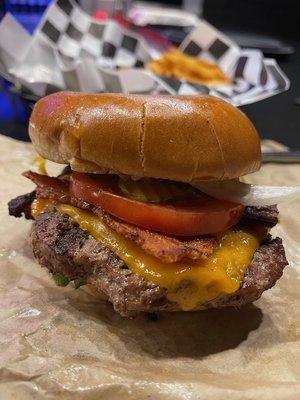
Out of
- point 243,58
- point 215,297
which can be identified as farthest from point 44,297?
point 243,58

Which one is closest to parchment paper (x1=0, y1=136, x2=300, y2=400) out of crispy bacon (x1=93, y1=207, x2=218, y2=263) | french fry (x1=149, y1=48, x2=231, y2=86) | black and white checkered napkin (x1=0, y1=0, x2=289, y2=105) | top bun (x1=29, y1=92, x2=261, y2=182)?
→ crispy bacon (x1=93, y1=207, x2=218, y2=263)

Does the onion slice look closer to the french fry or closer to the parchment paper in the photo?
the parchment paper

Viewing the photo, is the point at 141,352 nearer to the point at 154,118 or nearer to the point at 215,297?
the point at 215,297

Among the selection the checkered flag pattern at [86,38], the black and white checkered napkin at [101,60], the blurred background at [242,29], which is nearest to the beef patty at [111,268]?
the blurred background at [242,29]

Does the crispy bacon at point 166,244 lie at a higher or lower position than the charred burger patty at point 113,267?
higher

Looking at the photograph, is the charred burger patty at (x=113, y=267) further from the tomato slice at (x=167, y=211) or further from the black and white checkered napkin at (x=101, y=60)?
the black and white checkered napkin at (x=101, y=60)

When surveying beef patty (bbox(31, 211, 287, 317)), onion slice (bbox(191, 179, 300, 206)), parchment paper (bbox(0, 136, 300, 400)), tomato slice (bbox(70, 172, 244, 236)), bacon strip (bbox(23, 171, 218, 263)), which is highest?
onion slice (bbox(191, 179, 300, 206))

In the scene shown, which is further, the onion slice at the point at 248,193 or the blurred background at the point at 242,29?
the blurred background at the point at 242,29

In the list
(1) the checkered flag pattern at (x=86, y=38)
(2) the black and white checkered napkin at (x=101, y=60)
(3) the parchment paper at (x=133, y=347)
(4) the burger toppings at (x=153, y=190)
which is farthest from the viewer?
(1) the checkered flag pattern at (x=86, y=38)
